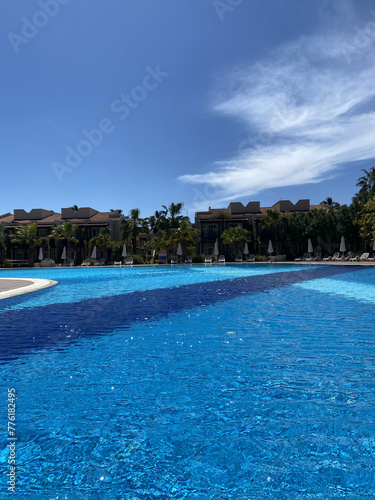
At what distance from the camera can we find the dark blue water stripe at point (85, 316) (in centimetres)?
702

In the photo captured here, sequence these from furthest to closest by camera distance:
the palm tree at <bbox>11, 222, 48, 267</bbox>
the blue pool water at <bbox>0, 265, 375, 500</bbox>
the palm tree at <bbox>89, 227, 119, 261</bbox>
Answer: the palm tree at <bbox>89, 227, 119, 261</bbox>
the palm tree at <bbox>11, 222, 48, 267</bbox>
the blue pool water at <bbox>0, 265, 375, 500</bbox>

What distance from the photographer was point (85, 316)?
9.66 meters

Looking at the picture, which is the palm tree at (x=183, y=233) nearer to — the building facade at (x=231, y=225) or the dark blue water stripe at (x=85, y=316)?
the building facade at (x=231, y=225)

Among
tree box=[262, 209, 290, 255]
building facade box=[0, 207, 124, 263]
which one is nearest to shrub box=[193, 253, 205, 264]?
tree box=[262, 209, 290, 255]

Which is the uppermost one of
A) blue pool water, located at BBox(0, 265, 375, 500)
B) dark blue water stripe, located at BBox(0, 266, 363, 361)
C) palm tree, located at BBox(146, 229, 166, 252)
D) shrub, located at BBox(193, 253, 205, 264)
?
palm tree, located at BBox(146, 229, 166, 252)

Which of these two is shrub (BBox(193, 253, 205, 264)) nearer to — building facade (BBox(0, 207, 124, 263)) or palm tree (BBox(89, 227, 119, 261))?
palm tree (BBox(89, 227, 119, 261))

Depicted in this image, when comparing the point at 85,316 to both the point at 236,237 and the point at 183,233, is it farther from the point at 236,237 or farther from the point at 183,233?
the point at 236,237

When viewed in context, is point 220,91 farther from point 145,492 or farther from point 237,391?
point 145,492

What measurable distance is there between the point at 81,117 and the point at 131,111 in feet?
9.96

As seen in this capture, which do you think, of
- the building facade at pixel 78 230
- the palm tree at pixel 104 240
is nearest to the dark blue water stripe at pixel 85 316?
the palm tree at pixel 104 240

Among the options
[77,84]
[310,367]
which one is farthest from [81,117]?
[310,367]

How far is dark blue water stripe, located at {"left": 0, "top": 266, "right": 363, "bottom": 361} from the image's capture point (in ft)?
23.0

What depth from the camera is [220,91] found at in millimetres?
18922

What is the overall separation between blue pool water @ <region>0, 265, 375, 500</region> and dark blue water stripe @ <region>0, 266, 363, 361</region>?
0.09 metres
